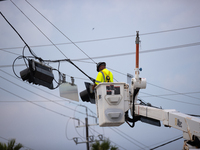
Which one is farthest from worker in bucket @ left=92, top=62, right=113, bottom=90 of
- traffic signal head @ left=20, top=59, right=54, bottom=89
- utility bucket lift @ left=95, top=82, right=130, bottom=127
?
traffic signal head @ left=20, top=59, right=54, bottom=89

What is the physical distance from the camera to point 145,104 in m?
9.73

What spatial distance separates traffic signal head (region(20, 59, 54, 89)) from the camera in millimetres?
10727

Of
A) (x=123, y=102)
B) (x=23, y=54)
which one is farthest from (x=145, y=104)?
(x=23, y=54)

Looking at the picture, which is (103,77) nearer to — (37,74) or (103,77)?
(103,77)

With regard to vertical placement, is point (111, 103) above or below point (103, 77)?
→ below

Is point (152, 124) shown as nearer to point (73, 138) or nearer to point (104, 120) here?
point (104, 120)

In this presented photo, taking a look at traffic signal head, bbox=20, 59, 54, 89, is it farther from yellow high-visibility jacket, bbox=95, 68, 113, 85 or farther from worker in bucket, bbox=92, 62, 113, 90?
yellow high-visibility jacket, bbox=95, 68, 113, 85

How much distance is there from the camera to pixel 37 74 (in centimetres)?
1088

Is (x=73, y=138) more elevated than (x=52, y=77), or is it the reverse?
(x=52, y=77)

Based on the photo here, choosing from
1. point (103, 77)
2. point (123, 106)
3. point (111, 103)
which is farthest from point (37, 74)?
point (123, 106)

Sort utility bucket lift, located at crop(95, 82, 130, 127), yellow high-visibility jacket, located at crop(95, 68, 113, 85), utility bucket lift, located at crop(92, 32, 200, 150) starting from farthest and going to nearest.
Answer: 1. yellow high-visibility jacket, located at crop(95, 68, 113, 85)
2. utility bucket lift, located at crop(95, 82, 130, 127)
3. utility bucket lift, located at crop(92, 32, 200, 150)

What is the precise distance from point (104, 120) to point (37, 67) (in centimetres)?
336

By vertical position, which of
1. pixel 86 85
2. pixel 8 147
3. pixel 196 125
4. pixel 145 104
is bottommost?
pixel 8 147

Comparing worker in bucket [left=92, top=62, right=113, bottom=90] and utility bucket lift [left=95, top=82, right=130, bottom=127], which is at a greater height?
worker in bucket [left=92, top=62, right=113, bottom=90]
